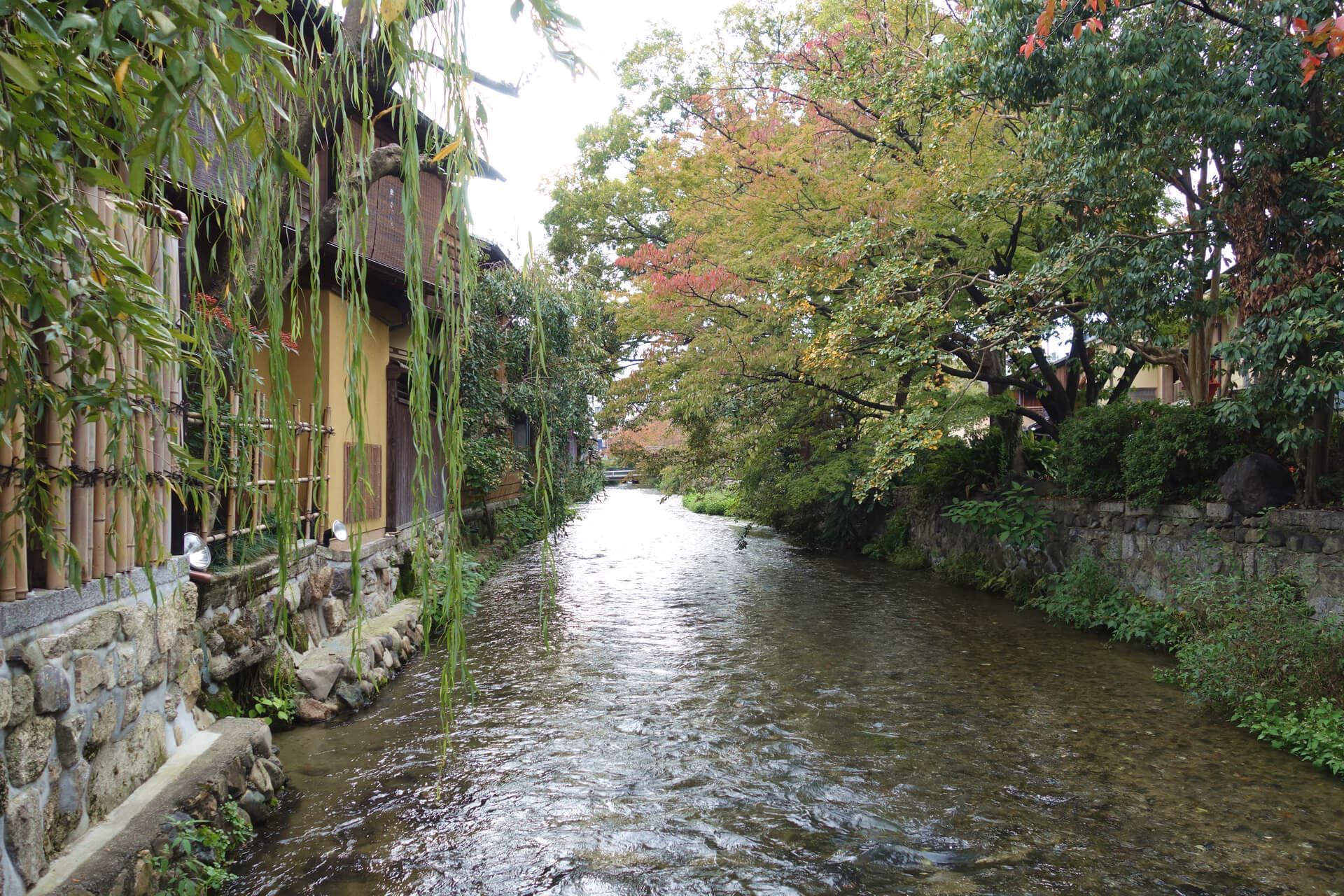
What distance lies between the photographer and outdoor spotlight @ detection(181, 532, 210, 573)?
4.73 meters

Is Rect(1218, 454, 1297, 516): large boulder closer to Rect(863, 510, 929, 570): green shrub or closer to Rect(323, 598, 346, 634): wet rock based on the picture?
Rect(863, 510, 929, 570): green shrub

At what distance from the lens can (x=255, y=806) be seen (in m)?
4.57

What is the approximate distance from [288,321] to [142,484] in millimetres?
6415

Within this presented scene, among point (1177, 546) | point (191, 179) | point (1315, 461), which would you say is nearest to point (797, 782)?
point (191, 179)

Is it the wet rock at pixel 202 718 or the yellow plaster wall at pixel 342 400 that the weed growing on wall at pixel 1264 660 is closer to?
the yellow plaster wall at pixel 342 400

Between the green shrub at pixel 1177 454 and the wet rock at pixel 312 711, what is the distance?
30.4 feet

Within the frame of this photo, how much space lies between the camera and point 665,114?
872 inches

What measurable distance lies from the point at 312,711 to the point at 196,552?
76.3 inches

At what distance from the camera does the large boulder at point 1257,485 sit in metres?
8.33

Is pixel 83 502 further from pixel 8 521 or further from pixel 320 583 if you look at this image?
pixel 320 583

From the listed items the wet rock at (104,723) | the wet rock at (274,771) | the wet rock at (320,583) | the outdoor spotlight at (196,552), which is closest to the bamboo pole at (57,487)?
the wet rock at (104,723)

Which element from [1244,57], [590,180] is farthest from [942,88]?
[590,180]

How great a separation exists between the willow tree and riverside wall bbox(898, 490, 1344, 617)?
8439mm

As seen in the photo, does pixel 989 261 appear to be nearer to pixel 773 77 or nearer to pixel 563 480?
pixel 773 77
